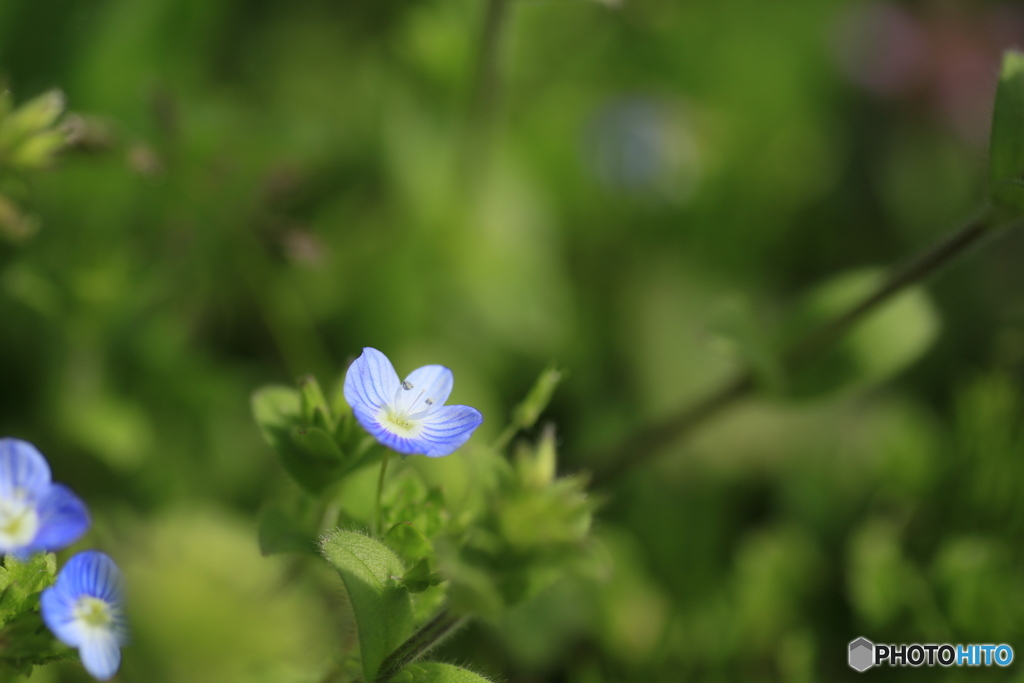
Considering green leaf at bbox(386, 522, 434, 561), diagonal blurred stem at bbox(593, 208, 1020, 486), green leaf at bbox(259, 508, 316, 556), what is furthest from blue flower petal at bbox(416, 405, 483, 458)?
diagonal blurred stem at bbox(593, 208, 1020, 486)

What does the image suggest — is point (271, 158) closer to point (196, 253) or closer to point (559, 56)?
point (196, 253)

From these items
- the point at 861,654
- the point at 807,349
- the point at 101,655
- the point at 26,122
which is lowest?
the point at 101,655

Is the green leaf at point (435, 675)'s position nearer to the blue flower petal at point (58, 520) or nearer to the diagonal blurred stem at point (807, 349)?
the blue flower petal at point (58, 520)

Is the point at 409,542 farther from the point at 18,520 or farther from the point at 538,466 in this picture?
the point at 18,520

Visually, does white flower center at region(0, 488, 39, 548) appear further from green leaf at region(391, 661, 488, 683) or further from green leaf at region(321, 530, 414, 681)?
green leaf at region(391, 661, 488, 683)

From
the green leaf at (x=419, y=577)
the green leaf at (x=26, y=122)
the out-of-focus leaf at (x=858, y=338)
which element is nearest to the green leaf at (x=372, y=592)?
the green leaf at (x=419, y=577)

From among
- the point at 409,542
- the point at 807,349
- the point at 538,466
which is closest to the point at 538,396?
the point at 538,466

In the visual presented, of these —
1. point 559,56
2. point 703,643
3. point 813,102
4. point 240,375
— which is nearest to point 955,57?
point 813,102

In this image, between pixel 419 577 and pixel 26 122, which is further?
pixel 26 122
